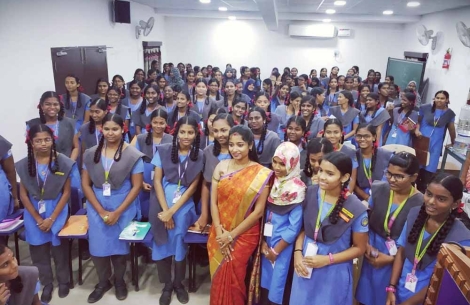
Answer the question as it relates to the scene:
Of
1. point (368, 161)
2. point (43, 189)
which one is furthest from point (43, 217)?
point (368, 161)

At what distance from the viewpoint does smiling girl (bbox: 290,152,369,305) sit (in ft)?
6.05

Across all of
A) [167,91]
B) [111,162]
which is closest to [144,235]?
[111,162]

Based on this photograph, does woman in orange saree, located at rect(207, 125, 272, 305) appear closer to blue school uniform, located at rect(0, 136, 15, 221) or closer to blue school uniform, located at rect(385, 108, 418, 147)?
blue school uniform, located at rect(0, 136, 15, 221)

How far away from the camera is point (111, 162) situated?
2.51 meters

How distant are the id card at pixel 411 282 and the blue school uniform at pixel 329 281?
0.97 ft

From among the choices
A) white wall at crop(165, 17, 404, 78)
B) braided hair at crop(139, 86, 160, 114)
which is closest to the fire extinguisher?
white wall at crop(165, 17, 404, 78)

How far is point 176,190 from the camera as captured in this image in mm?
2570

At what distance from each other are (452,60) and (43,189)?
804 centimetres

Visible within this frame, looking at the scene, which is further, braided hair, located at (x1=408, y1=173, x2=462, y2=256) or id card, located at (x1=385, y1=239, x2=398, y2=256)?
id card, located at (x1=385, y1=239, x2=398, y2=256)

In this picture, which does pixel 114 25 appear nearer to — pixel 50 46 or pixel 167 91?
pixel 50 46

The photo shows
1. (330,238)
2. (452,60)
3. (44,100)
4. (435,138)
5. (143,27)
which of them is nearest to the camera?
(330,238)

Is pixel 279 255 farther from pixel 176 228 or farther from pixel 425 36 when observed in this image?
pixel 425 36

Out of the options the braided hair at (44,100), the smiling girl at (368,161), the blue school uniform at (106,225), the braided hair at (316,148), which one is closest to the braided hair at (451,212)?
the braided hair at (316,148)

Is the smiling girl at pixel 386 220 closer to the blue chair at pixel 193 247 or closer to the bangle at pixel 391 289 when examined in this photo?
the bangle at pixel 391 289
